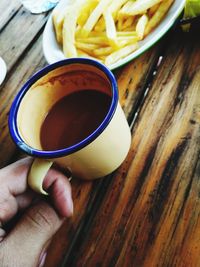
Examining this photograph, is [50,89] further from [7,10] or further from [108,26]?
[7,10]

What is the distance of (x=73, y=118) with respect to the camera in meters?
0.66

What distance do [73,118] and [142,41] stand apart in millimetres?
331

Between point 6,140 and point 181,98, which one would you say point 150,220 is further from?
point 6,140

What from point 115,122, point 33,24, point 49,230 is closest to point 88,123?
point 115,122

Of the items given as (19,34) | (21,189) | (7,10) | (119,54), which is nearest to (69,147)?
(21,189)

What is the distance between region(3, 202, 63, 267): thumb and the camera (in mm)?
586

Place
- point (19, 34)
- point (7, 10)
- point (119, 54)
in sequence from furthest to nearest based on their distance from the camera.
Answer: point (7, 10) → point (19, 34) → point (119, 54)

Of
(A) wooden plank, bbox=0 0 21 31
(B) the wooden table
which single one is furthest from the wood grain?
(A) wooden plank, bbox=0 0 21 31

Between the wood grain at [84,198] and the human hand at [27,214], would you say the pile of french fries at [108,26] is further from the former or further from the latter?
the human hand at [27,214]

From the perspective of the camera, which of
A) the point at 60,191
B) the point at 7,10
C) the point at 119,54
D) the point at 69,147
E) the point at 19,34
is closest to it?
the point at 69,147

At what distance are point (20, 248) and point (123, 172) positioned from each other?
0.85 feet

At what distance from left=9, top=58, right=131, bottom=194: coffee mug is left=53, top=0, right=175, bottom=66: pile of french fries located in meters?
0.19

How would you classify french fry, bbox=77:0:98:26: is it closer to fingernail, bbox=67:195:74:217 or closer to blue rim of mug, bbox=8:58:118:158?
blue rim of mug, bbox=8:58:118:158

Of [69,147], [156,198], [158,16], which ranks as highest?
[69,147]
